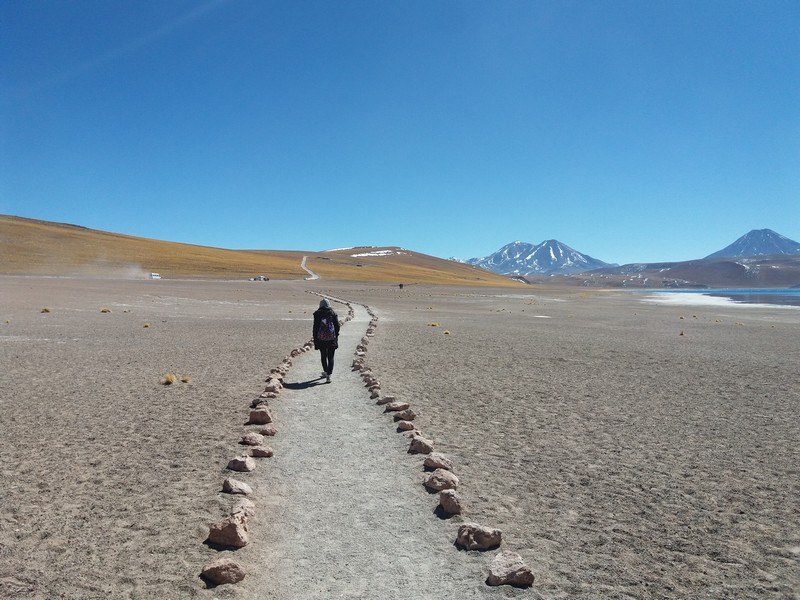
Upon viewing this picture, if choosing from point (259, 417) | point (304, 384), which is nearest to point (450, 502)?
point (259, 417)

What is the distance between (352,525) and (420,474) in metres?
1.81

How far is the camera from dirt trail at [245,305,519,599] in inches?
197

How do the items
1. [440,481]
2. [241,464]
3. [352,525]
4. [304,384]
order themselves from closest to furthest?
[352,525] < [440,481] < [241,464] < [304,384]

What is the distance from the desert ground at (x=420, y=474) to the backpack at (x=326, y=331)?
134cm

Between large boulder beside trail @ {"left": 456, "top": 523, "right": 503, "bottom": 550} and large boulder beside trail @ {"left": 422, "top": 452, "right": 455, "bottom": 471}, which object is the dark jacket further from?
large boulder beside trail @ {"left": 456, "top": 523, "right": 503, "bottom": 550}

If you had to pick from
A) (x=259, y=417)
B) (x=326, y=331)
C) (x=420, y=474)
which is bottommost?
(x=420, y=474)

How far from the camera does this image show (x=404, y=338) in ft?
81.4

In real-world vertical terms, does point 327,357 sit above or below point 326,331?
below

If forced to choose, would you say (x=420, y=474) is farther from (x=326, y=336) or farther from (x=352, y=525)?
(x=326, y=336)

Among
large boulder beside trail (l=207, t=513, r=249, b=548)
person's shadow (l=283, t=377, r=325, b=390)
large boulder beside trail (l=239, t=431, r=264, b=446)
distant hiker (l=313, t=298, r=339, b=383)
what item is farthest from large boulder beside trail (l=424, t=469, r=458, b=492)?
distant hiker (l=313, t=298, r=339, b=383)

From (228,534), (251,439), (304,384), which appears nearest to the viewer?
(228,534)

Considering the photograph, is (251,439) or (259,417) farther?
(259,417)

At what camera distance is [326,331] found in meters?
14.8

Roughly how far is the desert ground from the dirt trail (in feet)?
0.10
